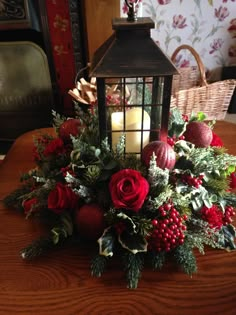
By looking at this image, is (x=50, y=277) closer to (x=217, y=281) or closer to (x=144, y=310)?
(x=144, y=310)

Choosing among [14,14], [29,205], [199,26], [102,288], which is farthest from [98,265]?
[199,26]

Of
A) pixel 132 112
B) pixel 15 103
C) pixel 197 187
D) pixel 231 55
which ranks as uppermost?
pixel 132 112

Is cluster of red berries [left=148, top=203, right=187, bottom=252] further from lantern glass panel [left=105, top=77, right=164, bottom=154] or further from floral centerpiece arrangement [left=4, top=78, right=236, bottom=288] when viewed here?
lantern glass panel [left=105, top=77, right=164, bottom=154]

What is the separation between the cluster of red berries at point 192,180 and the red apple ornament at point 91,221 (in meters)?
0.21

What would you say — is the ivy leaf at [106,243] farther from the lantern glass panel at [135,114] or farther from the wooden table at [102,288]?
the lantern glass panel at [135,114]

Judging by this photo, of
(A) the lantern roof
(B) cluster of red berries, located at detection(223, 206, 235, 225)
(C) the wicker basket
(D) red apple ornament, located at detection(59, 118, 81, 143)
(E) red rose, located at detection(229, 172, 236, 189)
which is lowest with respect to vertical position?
(C) the wicker basket

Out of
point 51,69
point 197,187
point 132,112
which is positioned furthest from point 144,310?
point 51,69

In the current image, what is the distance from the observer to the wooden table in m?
0.57

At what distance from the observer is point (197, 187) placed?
26.4 inches

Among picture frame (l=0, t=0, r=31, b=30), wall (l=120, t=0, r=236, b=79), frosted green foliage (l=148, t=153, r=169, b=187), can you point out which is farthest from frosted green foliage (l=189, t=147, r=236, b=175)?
wall (l=120, t=0, r=236, b=79)

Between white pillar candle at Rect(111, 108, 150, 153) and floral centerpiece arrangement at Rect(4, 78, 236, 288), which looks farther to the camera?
white pillar candle at Rect(111, 108, 150, 153)

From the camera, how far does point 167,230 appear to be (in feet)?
1.99

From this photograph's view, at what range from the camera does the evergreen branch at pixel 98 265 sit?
62 centimetres

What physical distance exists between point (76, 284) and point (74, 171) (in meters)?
0.26
